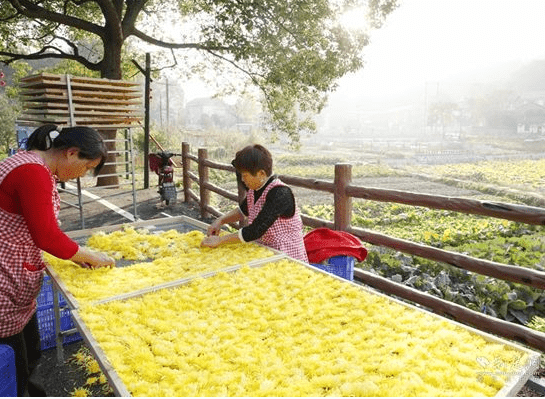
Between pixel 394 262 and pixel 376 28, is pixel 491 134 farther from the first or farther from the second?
pixel 394 262

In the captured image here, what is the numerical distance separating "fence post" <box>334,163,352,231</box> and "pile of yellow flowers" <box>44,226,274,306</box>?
2081 mm

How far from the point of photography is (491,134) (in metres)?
76.2

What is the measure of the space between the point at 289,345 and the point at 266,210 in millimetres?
1568

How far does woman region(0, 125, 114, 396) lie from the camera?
2438 mm

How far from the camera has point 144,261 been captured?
3613mm

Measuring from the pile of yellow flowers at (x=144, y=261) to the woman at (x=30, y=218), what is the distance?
242 millimetres

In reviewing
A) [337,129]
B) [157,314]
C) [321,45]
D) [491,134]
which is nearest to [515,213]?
[157,314]

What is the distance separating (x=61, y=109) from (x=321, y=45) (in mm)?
8921

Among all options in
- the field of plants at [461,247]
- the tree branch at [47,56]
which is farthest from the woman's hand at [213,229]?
the tree branch at [47,56]

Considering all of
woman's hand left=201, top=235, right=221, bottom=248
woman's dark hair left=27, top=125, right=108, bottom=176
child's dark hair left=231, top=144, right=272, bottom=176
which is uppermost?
woman's dark hair left=27, top=125, right=108, bottom=176

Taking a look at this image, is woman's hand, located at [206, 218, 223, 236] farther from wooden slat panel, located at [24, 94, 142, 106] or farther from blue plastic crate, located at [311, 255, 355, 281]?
wooden slat panel, located at [24, 94, 142, 106]

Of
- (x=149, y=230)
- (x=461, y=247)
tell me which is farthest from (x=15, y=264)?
(x=461, y=247)

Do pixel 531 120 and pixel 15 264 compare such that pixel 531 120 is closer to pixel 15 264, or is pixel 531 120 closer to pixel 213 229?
pixel 213 229

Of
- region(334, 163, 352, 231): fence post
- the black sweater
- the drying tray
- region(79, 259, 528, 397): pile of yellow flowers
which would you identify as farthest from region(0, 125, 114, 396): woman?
region(334, 163, 352, 231): fence post
